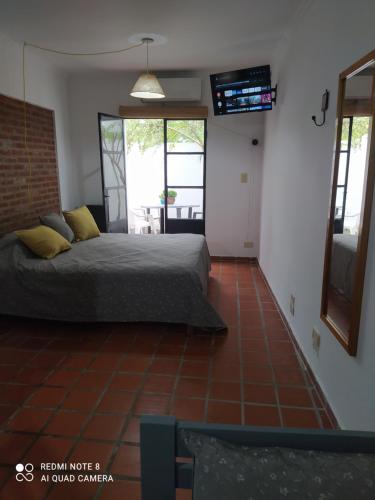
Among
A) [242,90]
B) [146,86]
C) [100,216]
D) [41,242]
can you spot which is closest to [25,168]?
[41,242]

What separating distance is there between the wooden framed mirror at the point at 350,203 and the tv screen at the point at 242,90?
6.66 feet

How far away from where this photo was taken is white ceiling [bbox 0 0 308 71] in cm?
285

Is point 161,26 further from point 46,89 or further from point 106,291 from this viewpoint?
point 106,291

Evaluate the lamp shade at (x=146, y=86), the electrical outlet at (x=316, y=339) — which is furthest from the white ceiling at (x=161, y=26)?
the electrical outlet at (x=316, y=339)

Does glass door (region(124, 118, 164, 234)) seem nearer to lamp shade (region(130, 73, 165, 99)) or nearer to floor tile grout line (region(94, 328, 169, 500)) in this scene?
lamp shade (region(130, 73, 165, 99))

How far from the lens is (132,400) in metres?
2.28

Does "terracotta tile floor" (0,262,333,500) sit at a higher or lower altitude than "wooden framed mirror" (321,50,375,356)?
lower

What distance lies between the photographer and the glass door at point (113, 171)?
4886mm

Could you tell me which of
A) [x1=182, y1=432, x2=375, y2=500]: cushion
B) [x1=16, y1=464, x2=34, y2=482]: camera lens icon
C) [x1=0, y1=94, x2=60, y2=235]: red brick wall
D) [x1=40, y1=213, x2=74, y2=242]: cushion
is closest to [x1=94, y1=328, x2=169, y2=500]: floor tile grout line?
[x1=16, y1=464, x2=34, y2=482]: camera lens icon

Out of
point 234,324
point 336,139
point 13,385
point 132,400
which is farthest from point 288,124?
point 13,385

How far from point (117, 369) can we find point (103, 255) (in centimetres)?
126

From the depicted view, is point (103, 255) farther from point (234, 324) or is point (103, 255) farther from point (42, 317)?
point (234, 324)

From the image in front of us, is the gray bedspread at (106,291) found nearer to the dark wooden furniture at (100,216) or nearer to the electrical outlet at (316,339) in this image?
the electrical outlet at (316,339)

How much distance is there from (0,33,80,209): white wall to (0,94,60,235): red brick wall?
0.13m
